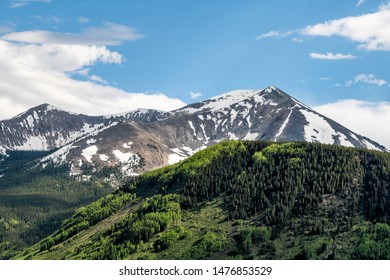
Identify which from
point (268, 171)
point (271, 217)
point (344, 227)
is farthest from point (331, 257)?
point (268, 171)

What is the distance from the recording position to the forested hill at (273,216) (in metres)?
140

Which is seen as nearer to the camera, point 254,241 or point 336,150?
point 254,241

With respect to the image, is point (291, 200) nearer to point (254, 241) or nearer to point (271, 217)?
point (271, 217)

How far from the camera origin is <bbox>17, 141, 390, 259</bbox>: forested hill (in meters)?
140

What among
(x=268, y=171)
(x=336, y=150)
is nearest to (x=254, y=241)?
(x=268, y=171)

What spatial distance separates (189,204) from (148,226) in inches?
774

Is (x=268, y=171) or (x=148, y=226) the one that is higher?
(x=268, y=171)

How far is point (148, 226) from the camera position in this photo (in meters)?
173

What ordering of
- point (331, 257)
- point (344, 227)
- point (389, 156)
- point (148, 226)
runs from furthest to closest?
1. point (389, 156)
2. point (148, 226)
3. point (344, 227)
4. point (331, 257)

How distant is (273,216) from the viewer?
15638 centimetres
